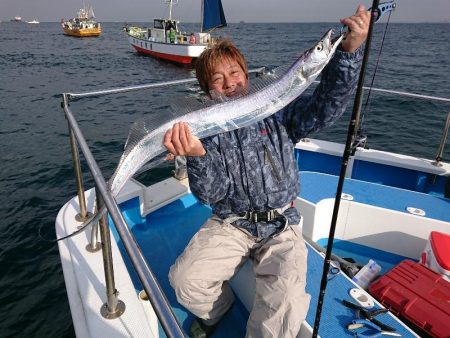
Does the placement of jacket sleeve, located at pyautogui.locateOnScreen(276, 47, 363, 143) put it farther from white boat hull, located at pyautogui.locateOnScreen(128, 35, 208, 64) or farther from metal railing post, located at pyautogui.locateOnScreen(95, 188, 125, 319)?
white boat hull, located at pyautogui.locateOnScreen(128, 35, 208, 64)

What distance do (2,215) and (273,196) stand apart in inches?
339

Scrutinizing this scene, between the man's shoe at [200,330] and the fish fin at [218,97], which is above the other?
the fish fin at [218,97]

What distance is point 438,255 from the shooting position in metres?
3.21

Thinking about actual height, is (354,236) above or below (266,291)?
below

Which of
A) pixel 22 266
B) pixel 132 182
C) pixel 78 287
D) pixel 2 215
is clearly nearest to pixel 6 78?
pixel 2 215

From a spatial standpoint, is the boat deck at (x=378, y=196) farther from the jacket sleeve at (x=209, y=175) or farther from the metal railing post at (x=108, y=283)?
the metal railing post at (x=108, y=283)

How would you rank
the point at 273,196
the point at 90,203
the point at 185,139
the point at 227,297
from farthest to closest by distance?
1. the point at 90,203
2. the point at 227,297
3. the point at 273,196
4. the point at 185,139

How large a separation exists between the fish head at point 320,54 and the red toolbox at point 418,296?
2.21m

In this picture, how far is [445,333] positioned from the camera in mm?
2600

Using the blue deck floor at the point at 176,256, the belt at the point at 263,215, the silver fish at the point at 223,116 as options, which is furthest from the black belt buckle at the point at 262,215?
the silver fish at the point at 223,116

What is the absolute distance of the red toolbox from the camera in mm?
2706

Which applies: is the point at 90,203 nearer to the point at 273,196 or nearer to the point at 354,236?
the point at 273,196

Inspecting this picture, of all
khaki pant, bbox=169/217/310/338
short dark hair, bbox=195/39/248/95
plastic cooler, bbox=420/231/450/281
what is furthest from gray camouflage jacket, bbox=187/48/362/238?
plastic cooler, bbox=420/231/450/281

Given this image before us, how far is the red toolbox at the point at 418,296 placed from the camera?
107 inches
